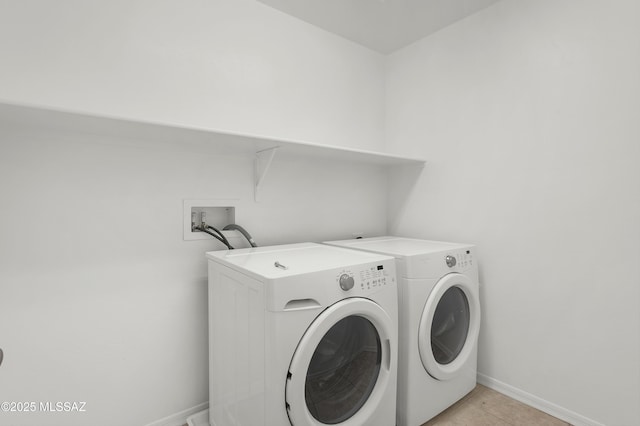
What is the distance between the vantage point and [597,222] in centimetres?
153

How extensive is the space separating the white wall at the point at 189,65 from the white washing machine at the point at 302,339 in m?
0.86

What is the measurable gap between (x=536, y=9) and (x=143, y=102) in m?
2.13

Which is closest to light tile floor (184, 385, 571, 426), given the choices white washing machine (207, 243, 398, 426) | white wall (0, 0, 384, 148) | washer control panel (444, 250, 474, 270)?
white washing machine (207, 243, 398, 426)

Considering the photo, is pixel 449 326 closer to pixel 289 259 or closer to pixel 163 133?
pixel 289 259

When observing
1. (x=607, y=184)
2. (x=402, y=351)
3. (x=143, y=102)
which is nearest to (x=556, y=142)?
(x=607, y=184)

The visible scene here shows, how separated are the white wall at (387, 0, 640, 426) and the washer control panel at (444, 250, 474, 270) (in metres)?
0.23

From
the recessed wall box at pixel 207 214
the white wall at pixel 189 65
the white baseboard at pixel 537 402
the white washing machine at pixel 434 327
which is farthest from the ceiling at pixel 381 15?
the white baseboard at pixel 537 402

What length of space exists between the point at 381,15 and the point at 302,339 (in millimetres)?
2000

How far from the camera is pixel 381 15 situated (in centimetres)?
202

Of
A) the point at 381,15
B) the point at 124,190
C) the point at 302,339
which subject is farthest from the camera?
the point at 381,15

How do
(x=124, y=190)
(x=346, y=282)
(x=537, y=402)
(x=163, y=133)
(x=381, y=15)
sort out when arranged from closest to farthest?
1. (x=346, y=282)
2. (x=163, y=133)
3. (x=124, y=190)
4. (x=537, y=402)
5. (x=381, y=15)

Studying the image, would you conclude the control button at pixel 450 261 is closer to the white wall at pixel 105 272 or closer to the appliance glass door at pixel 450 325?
the appliance glass door at pixel 450 325

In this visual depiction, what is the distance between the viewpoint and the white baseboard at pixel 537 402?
1585 millimetres

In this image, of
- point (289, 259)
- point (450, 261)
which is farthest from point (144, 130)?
point (450, 261)
